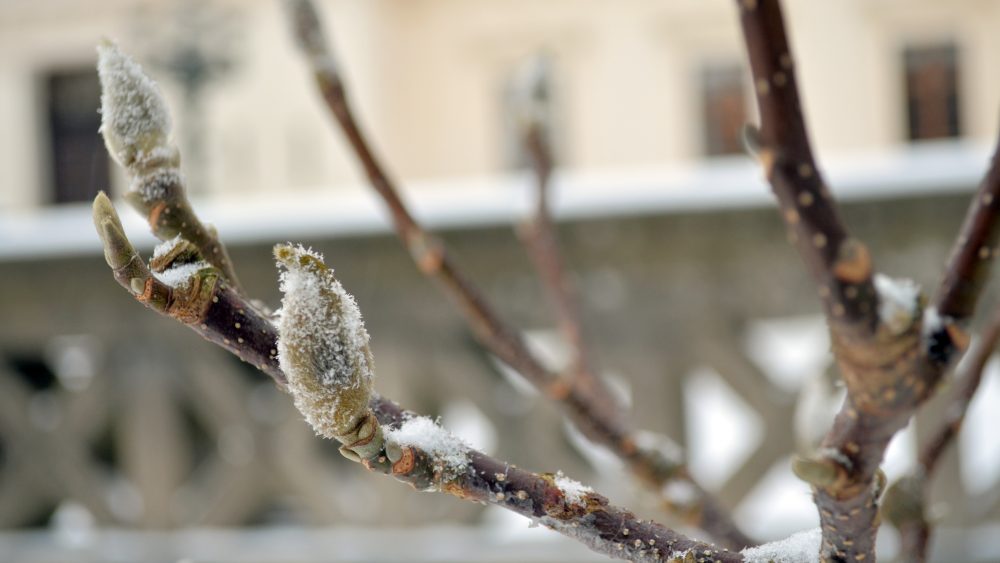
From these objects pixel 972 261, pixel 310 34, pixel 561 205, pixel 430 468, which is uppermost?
pixel 561 205

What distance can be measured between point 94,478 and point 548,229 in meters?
1.14

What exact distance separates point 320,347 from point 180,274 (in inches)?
2.0

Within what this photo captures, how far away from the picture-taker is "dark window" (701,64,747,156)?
714 cm

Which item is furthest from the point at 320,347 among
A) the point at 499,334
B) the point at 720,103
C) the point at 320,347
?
the point at 720,103

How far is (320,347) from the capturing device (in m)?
0.23

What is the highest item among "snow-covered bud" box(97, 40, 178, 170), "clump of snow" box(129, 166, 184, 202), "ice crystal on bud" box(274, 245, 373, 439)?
"snow-covered bud" box(97, 40, 178, 170)

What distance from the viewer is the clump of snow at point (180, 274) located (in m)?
0.25

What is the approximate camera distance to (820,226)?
0.22m

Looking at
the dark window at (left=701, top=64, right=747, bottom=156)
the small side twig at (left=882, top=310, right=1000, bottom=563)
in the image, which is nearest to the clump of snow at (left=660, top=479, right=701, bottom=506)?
the small side twig at (left=882, top=310, right=1000, bottom=563)

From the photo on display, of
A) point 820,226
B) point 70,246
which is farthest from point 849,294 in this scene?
point 70,246

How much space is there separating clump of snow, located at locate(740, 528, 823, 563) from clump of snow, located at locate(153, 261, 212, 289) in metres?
0.18

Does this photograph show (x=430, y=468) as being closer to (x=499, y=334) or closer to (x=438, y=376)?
(x=499, y=334)

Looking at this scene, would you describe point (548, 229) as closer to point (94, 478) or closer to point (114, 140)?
point (114, 140)

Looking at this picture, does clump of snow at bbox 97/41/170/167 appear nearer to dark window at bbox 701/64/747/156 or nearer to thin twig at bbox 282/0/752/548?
thin twig at bbox 282/0/752/548
